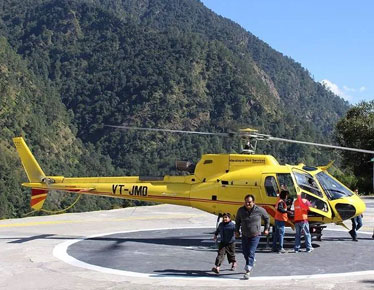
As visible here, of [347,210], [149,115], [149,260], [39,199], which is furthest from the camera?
[149,115]

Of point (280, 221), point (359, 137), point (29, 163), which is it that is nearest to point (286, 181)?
point (280, 221)

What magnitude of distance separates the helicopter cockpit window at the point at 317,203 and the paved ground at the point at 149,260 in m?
1.04

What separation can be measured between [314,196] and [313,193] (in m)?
0.09

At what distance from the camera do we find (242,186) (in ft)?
45.4

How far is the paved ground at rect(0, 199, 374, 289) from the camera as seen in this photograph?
9.16 metres

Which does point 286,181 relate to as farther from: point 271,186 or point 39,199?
point 39,199

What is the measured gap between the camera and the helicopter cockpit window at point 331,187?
13461 millimetres

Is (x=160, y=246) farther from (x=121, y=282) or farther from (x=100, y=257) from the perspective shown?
(x=121, y=282)

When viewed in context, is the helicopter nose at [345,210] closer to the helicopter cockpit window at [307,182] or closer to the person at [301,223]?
the helicopter cockpit window at [307,182]

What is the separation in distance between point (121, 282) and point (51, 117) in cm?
15431

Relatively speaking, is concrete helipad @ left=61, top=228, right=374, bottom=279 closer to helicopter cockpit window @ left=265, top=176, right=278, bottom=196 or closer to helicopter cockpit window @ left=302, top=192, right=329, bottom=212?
helicopter cockpit window @ left=302, top=192, right=329, bottom=212

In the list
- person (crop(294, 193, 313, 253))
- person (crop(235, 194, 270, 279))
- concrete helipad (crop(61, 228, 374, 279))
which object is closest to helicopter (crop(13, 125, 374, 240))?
person (crop(294, 193, 313, 253))

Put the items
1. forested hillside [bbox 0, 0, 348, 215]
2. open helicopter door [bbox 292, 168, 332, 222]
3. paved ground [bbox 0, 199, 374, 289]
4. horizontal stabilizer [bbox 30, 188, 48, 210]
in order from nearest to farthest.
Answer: paved ground [bbox 0, 199, 374, 289]
open helicopter door [bbox 292, 168, 332, 222]
horizontal stabilizer [bbox 30, 188, 48, 210]
forested hillside [bbox 0, 0, 348, 215]

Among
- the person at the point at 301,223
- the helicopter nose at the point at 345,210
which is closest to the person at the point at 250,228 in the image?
the person at the point at 301,223
